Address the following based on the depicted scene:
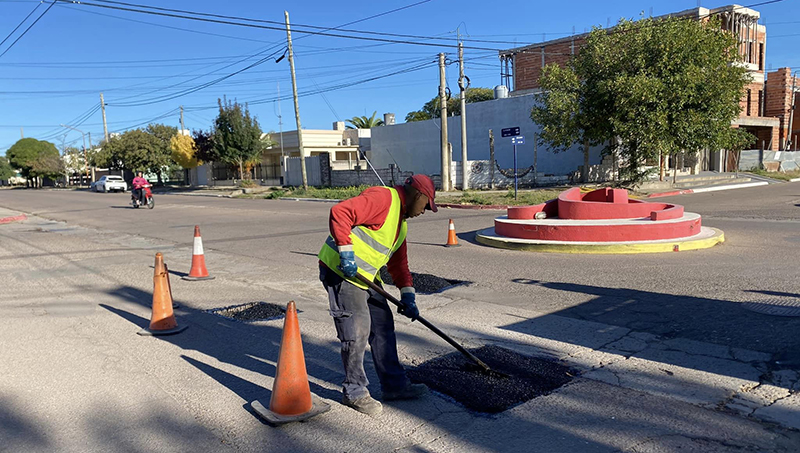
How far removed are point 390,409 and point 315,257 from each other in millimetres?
7128

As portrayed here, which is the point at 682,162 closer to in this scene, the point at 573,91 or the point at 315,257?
the point at 573,91

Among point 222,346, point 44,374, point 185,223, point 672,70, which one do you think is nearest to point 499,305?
point 222,346

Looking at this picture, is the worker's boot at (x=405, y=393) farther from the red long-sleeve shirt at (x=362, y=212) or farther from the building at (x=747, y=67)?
the building at (x=747, y=67)

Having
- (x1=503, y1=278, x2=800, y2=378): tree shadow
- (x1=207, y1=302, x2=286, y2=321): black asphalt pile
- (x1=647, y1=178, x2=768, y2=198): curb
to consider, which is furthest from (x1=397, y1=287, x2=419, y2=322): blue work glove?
(x1=647, y1=178, x2=768, y2=198): curb

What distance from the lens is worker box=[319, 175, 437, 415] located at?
12.5 feet

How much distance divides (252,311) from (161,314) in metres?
1.13

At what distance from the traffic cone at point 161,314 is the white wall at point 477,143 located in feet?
90.0

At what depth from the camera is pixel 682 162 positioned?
36719 millimetres

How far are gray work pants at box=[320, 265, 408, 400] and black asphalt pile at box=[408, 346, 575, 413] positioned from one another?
1.50 ft

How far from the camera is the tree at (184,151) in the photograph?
51156 mm

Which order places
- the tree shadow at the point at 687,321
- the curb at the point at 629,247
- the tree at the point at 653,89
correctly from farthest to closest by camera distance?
1. the tree at the point at 653,89
2. the curb at the point at 629,247
3. the tree shadow at the point at 687,321

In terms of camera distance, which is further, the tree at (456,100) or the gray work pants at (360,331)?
the tree at (456,100)

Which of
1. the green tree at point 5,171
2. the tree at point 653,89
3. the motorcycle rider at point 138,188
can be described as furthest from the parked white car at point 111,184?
the green tree at point 5,171

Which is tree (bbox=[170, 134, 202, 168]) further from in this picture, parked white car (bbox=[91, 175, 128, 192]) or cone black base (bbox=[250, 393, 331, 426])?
cone black base (bbox=[250, 393, 331, 426])
